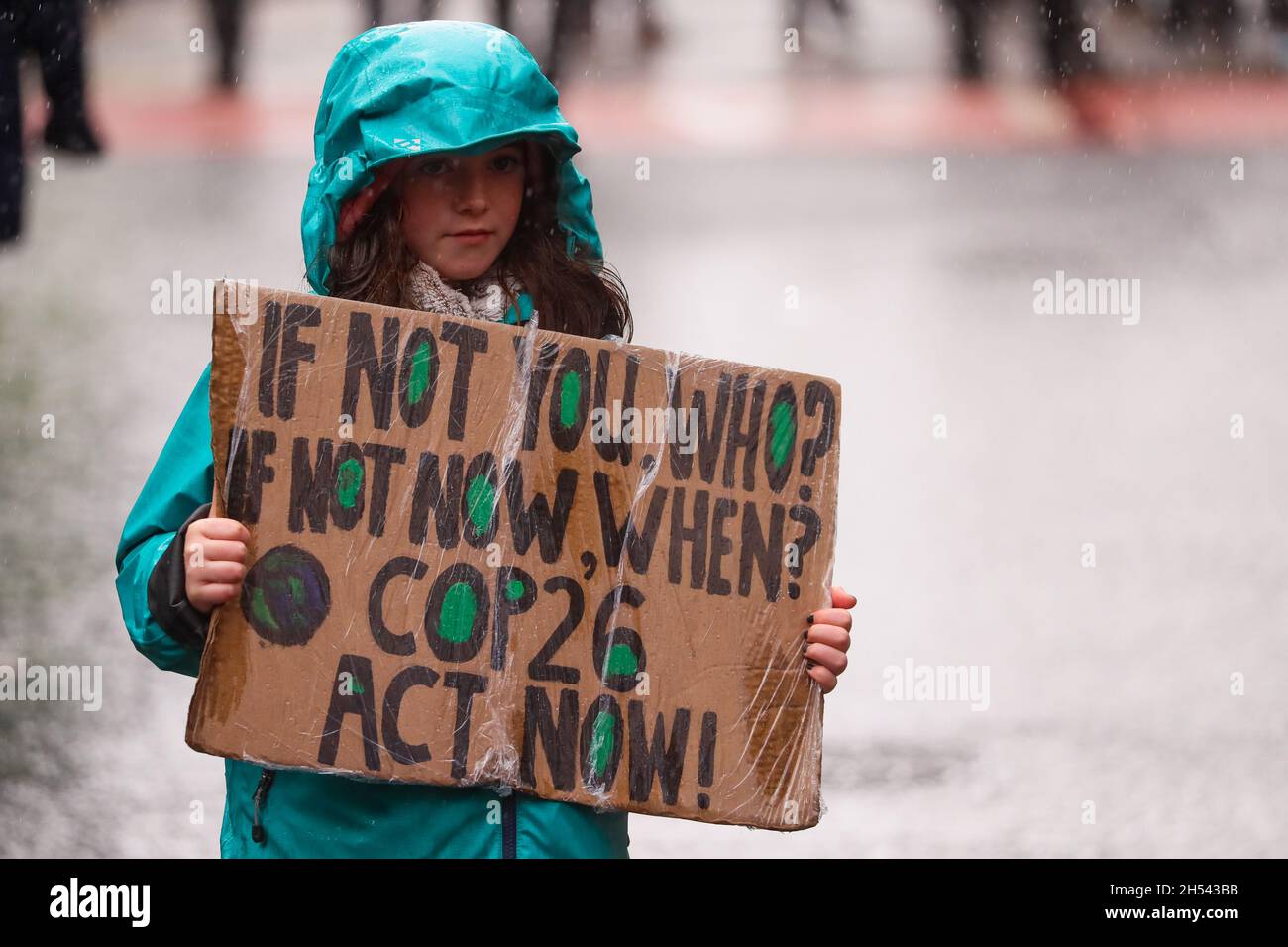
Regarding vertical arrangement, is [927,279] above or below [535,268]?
above

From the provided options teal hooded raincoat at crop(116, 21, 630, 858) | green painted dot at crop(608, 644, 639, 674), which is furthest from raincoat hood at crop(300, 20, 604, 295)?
green painted dot at crop(608, 644, 639, 674)

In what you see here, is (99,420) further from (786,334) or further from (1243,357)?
(1243,357)

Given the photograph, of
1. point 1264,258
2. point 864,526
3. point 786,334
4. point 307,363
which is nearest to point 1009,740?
point 864,526

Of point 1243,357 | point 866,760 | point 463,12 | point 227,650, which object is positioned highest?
point 463,12

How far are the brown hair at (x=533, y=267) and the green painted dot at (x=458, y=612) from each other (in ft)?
1.27

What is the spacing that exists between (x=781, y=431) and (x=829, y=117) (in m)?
6.93

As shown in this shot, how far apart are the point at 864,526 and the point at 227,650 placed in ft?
11.4

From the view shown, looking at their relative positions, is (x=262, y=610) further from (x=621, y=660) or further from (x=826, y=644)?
(x=826, y=644)

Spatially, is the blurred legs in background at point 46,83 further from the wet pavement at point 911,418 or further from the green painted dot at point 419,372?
the green painted dot at point 419,372

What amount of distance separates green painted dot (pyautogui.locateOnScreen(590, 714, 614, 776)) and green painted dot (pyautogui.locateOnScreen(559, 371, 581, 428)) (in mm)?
344

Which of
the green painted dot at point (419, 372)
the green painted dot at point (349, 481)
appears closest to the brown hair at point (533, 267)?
the green painted dot at point (419, 372)

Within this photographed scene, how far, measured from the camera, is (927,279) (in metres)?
7.18

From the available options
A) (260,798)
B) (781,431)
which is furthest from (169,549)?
(781,431)

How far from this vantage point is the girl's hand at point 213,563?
2.08m
